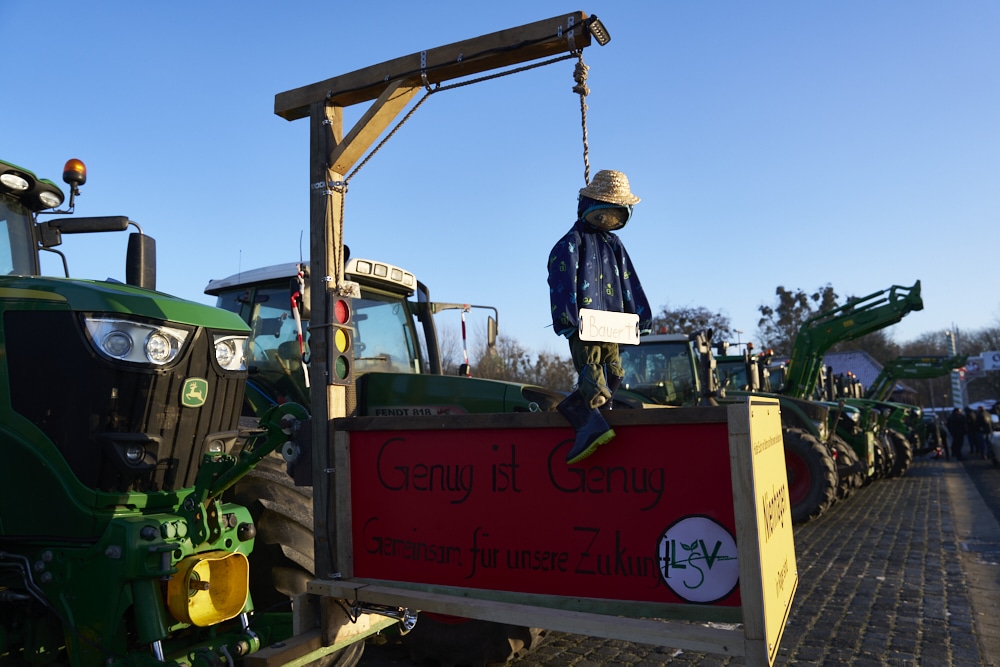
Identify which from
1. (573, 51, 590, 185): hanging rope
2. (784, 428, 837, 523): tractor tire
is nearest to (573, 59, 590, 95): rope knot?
(573, 51, 590, 185): hanging rope

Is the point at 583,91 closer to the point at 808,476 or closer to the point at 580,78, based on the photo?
the point at 580,78

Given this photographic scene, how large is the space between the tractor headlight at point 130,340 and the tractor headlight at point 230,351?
0.27 metres

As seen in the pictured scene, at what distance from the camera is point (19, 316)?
3.10 m

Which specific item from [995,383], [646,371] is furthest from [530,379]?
[995,383]

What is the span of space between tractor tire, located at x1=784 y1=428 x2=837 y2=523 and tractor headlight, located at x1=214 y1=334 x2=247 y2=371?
7564mm

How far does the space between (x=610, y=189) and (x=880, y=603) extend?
4299 mm

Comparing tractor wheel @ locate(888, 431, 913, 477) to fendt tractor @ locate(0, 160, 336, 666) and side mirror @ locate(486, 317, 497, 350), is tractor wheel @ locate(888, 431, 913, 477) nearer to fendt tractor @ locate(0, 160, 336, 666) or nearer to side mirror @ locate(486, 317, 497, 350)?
side mirror @ locate(486, 317, 497, 350)

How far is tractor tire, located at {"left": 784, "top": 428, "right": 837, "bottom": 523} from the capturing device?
9.51 metres

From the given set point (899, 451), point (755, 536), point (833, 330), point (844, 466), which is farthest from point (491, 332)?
point (899, 451)

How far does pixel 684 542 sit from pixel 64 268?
136 inches

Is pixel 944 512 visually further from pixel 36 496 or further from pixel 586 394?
pixel 36 496

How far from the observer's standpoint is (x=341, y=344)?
3.44m

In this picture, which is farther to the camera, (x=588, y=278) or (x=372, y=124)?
(x=372, y=124)

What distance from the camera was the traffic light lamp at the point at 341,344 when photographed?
11.1 ft
